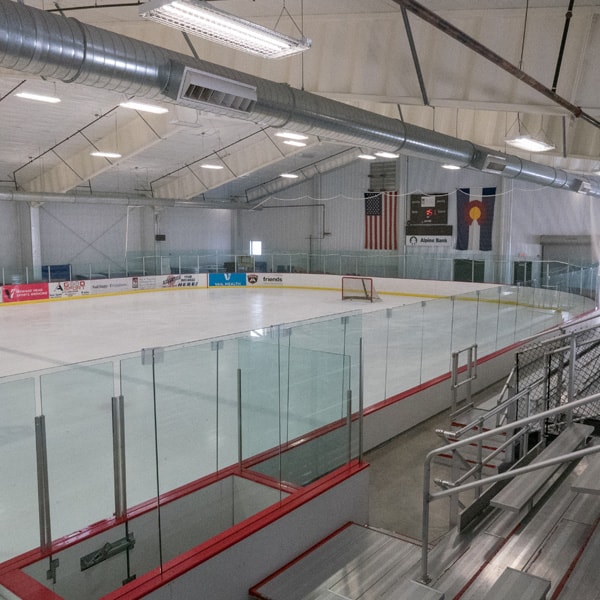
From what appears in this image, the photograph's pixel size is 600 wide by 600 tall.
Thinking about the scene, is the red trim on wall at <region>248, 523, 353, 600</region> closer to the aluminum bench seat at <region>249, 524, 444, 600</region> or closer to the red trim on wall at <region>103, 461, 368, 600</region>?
the aluminum bench seat at <region>249, 524, 444, 600</region>

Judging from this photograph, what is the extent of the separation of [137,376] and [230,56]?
8.50m

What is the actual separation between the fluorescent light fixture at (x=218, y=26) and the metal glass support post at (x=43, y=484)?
328 cm

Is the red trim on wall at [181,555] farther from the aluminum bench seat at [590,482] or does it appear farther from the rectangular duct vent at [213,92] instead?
the rectangular duct vent at [213,92]

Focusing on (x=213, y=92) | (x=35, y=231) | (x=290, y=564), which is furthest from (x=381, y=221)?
(x=290, y=564)

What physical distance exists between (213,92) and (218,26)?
2425 millimetres

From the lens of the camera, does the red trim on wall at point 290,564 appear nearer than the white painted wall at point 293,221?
Yes

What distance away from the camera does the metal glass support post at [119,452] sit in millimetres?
4078

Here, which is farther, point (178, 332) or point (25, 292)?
point (25, 292)

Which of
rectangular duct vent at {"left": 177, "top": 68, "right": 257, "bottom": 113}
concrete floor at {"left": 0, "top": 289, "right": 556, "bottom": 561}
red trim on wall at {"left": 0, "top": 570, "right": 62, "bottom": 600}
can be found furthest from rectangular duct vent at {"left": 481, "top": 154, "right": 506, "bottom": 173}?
red trim on wall at {"left": 0, "top": 570, "right": 62, "bottom": 600}

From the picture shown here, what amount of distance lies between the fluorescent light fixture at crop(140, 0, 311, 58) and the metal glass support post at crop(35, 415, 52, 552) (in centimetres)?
328

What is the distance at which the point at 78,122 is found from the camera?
64.8ft

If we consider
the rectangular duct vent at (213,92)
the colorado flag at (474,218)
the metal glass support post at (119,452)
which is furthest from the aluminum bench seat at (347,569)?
the colorado flag at (474,218)

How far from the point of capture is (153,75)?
7.27m

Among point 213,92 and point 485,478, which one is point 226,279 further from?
point 485,478
